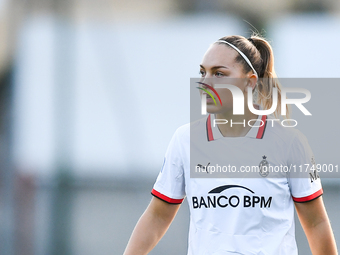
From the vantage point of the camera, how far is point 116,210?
2623 mm

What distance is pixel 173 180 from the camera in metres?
1.08

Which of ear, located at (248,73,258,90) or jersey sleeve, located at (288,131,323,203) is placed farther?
ear, located at (248,73,258,90)

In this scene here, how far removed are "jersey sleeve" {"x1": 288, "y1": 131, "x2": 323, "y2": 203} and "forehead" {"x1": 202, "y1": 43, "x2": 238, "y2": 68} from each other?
273 millimetres

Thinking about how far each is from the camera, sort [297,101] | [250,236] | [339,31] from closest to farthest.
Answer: [250,236]
[297,101]
[339,31]

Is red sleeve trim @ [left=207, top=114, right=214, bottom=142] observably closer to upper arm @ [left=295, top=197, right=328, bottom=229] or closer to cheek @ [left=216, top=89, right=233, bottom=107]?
cheek @ [left=216, top=89, right=233, bottom=107]

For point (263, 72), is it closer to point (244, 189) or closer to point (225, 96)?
point (225, 96)

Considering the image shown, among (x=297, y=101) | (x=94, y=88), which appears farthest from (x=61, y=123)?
(x=297, y=101)

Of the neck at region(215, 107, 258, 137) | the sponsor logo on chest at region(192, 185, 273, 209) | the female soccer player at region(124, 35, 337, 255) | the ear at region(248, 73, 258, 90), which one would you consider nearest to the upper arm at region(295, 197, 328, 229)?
the female soccer player at region(124, 35, 337, 255)

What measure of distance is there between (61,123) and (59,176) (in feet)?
1.20

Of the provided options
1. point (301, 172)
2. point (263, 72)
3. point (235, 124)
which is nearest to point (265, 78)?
point (263, 72)

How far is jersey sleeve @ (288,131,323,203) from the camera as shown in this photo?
985mm

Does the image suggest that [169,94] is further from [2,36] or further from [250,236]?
[250,236]

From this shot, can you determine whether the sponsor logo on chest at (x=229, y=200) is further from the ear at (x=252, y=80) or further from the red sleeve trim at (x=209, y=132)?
the ear at (x=252, y=80)

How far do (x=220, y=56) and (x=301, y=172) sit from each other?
374mm
